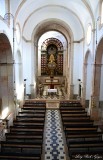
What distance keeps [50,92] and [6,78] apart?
1025 centimetres

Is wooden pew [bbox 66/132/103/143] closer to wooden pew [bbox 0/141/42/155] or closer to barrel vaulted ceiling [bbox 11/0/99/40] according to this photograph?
wooden pew [bbox 0/141/42/155]

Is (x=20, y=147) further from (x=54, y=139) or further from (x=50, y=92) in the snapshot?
(x=50, y=92)

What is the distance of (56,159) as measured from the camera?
10.1 meters

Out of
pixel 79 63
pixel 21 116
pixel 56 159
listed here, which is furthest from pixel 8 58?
pixel 79 63

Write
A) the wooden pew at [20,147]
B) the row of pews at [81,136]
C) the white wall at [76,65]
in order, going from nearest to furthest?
the row of pews at [81,136], the wooden pew at [20,147], the white wall at [76,65]

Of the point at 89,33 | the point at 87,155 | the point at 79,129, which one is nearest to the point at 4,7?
the point at 89,33

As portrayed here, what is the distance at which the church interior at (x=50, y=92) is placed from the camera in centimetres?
1044

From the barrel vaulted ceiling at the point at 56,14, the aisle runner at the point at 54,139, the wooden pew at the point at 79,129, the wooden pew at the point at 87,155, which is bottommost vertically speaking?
the aisle runner at the point at 54,139

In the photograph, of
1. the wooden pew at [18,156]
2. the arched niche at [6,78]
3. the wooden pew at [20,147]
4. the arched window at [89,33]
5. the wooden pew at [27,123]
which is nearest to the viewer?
the wooden pew at [18,156]

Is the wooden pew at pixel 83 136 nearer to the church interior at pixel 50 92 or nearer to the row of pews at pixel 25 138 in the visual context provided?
the church interior at pixel 50 92

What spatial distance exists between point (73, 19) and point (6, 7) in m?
9.08

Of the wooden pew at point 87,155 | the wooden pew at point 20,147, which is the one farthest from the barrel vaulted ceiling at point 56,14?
the wooden pew at point 87,155

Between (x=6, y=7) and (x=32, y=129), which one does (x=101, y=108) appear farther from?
(x=6, y=7)

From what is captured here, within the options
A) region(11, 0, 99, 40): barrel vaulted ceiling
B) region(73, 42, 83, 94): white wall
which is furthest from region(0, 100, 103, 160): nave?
region(11, 0, 99, 40): barrel vaulted ceiling
